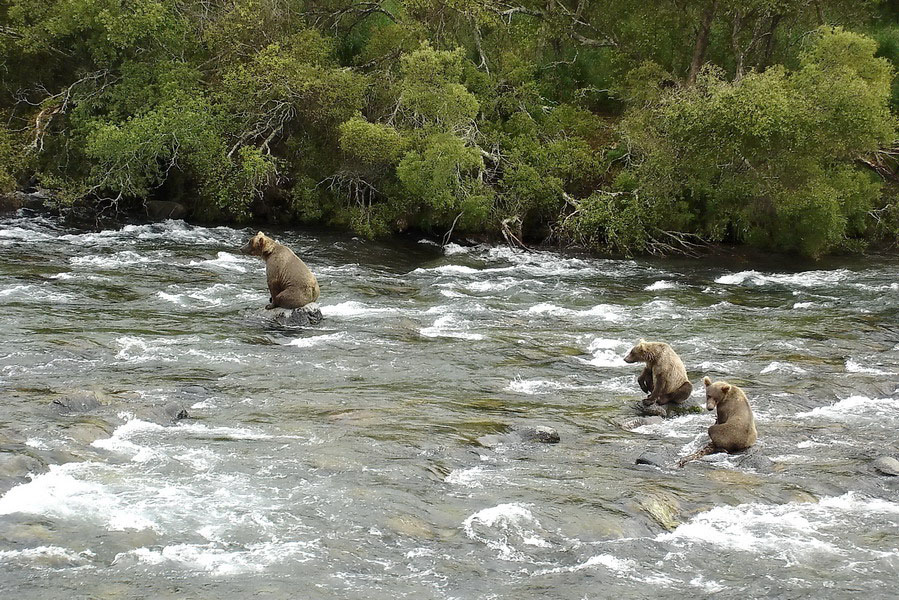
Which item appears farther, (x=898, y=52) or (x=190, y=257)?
(x=898, y=52)

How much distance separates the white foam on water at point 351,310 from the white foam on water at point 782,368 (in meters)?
6.99

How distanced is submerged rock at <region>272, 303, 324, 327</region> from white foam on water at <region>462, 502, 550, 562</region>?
8.44 metres

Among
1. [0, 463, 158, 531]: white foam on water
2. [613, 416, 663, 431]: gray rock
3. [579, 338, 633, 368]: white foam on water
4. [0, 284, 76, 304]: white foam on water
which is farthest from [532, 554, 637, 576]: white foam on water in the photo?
[0, 284, 76, 304]: white foam on water

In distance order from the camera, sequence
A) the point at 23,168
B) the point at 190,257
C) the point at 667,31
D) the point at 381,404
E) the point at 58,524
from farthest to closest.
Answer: the point at 667,31, the point at 23,168, the point at 190,257, the point at 381,404, the point at 58,524

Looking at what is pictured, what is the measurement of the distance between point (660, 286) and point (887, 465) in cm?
1243

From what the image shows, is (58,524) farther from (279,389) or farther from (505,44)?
(505,44)

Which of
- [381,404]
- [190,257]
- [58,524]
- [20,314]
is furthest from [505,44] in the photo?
[58,524]

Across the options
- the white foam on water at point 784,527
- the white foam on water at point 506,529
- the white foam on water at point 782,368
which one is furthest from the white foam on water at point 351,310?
the white foam on water at point 784,527

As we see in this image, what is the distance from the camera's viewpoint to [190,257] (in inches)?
909

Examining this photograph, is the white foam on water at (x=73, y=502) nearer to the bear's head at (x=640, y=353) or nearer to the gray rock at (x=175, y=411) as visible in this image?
the gray rock at (x=175, y=411)

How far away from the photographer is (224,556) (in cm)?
742

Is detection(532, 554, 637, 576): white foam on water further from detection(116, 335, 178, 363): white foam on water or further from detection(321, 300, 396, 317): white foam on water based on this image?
detection(321, 300, 396, 317): white foam on water

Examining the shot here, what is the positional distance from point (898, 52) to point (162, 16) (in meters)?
21.7

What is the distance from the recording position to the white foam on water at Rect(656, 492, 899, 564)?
8008mm
